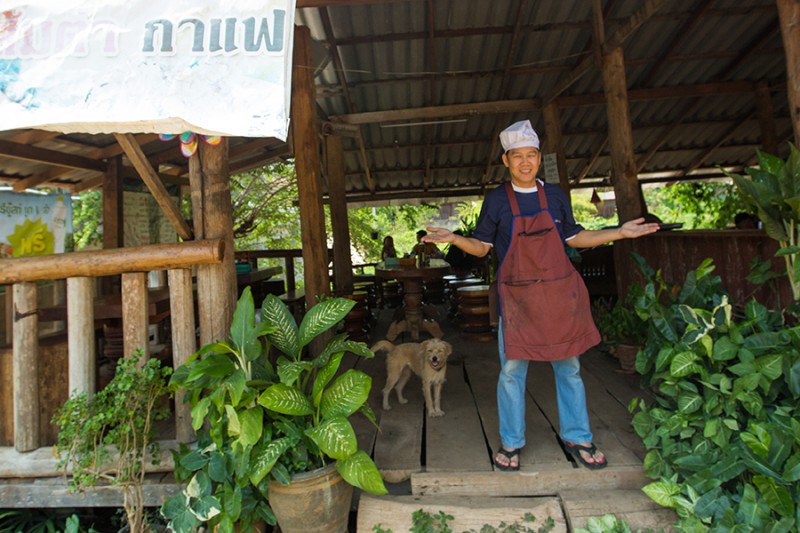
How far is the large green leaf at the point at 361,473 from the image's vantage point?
221 cm

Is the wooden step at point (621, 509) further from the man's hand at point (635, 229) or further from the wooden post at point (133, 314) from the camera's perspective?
the wooden post at point (133, 314)

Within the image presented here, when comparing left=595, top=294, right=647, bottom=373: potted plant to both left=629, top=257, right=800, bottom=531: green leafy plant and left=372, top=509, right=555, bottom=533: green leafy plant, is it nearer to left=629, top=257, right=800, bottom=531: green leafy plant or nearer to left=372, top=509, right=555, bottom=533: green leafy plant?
left=629, top=257, right=800, bottom=531: green leafy plant

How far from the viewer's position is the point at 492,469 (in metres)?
2.61

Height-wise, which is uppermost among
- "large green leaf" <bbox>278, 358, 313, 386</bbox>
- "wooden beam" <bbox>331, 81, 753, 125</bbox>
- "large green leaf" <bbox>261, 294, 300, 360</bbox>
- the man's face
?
"wooden beam" <bbox>331, 81, 753, 125</bbox>

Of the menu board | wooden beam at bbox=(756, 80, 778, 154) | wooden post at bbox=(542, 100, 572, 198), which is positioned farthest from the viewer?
wooden beam at bbox=(756, 80, 778, 154)

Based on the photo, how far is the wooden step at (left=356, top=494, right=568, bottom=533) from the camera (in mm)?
2346

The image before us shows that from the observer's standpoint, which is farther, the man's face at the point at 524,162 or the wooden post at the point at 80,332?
the wooden post at the point at 80,332

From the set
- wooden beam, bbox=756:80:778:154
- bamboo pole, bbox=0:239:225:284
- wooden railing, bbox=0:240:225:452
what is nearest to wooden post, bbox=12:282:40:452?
wooden railing, bbox=0:240:225:452

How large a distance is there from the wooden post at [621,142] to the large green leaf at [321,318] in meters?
3.28

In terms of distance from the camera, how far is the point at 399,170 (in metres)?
10.2

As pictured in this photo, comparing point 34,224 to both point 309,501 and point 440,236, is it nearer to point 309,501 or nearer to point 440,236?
point 309,501

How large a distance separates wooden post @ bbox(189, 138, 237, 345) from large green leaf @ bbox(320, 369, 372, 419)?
91 cm

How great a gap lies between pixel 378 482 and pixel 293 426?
1.65 ft

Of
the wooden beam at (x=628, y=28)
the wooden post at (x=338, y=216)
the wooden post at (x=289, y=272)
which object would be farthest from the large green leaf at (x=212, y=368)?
the wooden post at (x=289, y=272)
